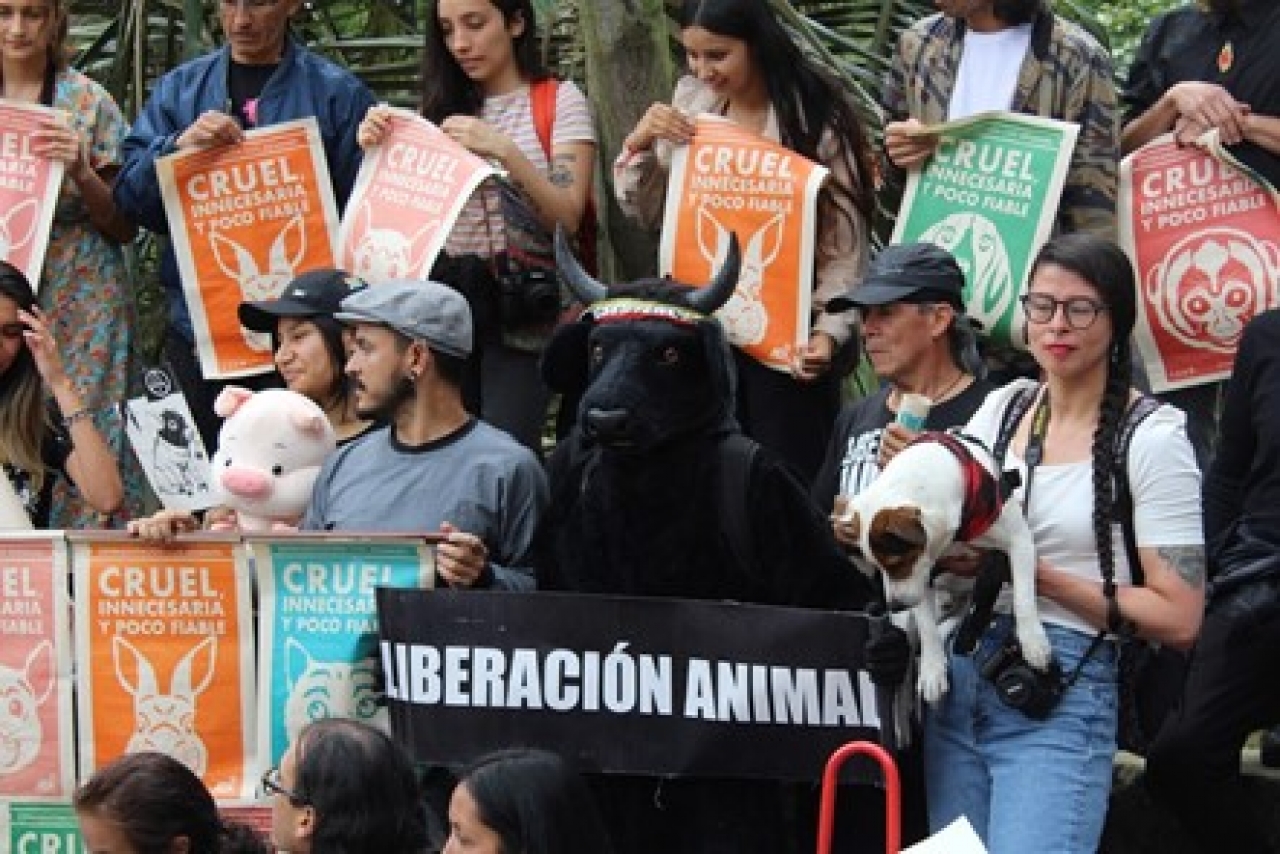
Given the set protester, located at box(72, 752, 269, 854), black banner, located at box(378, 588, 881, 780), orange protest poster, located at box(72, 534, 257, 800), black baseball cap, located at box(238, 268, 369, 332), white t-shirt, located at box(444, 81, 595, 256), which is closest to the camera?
protester, located at box(72, 752, 269, 854)

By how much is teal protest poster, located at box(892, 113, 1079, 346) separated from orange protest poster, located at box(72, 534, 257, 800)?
6.85 feet

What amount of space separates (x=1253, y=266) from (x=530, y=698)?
89.1 inches

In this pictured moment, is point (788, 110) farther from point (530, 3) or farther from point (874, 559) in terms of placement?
point (874, 559)

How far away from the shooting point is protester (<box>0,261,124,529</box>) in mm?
9211

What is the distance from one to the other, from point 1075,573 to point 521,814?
1396 mm

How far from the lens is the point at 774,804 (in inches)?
307

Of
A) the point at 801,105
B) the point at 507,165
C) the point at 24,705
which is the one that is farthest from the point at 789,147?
the point at 24,705

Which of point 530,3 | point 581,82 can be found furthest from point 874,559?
point 581,82

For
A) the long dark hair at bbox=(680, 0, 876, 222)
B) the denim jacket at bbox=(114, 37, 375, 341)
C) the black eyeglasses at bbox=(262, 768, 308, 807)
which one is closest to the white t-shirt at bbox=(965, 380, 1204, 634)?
the black eyeglasses at bbox=(262, 768, 308, 807)

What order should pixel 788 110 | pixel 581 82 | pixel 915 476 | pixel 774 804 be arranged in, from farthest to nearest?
pixel 581 82 < pixel 788 110 < pixel 774 804 < pixel 915 476

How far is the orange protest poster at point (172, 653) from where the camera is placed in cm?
823

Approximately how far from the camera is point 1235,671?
7.84 meters

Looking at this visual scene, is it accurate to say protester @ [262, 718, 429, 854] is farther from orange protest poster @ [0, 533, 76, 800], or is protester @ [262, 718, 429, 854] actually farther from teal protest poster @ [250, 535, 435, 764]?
orange protest poster @ [0, 533, 76, 800]

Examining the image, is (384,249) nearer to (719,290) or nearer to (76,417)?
(76,417)
